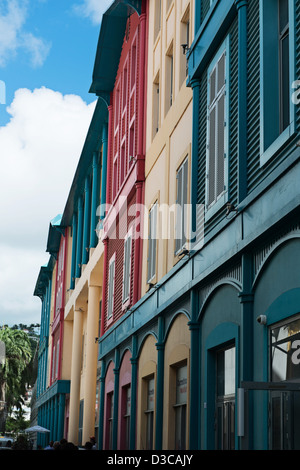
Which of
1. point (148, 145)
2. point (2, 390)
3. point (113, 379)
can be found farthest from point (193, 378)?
point (2, 390)

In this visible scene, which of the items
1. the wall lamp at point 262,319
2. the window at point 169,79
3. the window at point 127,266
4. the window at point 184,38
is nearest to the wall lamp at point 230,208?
the wall lamp at point 262,319

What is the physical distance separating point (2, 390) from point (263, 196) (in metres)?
64.8

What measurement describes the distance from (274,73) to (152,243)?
9422mm

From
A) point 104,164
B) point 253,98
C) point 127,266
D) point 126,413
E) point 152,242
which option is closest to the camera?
point 253,98

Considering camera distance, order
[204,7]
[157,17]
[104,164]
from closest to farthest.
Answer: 1. [204,7]
2. [157,17]
3. [104,164]

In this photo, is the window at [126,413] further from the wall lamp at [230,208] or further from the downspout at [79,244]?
the downspout at [79,244]

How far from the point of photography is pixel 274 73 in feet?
38.8

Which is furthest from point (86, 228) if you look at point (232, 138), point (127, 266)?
point (232, 138)

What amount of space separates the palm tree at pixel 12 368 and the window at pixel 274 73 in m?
64.5

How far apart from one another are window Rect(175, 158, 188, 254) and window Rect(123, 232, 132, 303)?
6101mm

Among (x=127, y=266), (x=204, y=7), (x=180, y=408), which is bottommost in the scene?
(x=180, y=408)

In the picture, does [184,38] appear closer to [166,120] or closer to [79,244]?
[166,120]

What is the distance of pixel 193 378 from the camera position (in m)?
15.0

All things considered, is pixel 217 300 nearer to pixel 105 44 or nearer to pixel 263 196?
pixel 263 196
